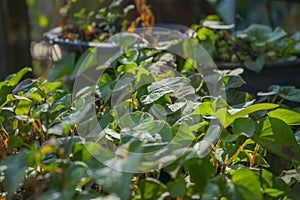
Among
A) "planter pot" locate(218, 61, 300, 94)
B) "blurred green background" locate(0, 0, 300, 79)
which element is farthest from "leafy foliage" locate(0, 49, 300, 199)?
"blurred green background" locate(0, 0, 300, 79)

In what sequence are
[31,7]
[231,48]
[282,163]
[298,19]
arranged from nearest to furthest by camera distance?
1. [282,163]
2. [231,48]
3. [298,19]
4. [31,7]

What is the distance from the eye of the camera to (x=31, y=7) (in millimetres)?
2035

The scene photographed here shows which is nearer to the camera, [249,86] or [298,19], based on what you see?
[249,86]

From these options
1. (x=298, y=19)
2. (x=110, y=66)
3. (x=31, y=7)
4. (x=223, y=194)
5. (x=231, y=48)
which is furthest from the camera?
(x=31, y=7)

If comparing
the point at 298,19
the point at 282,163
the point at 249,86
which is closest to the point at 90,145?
the point at 282,163

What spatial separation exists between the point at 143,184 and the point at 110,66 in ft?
1.54

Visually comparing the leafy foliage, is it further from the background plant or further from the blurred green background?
the blurred green background

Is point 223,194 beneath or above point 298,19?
above

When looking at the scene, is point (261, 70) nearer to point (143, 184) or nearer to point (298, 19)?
point (143, 184)

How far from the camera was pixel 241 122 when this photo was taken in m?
0.59

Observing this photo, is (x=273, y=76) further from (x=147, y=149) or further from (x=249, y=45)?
(x=147, y=149)

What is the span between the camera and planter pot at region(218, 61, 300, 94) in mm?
1062

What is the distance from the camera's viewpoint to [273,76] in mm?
1075

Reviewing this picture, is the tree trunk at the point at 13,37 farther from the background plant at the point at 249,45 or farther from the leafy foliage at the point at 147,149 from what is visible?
the leafy foliage at the point at 147,149
